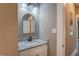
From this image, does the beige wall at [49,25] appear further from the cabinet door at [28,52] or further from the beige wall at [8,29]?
the beige wall at [8,29]

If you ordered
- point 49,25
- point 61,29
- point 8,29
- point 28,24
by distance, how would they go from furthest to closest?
point 28,24, point 49,25, point 61,29, point 8,29

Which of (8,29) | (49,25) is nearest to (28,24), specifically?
(49,25)

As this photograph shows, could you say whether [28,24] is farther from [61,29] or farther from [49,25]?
[61,29]

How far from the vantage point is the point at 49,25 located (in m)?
2.11

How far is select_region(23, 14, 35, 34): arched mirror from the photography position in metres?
2.19

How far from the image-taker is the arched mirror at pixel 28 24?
2.19 metres

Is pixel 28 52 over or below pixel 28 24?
below

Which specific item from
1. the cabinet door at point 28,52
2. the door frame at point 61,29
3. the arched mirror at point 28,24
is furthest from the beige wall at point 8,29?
the door frame at point 61,29

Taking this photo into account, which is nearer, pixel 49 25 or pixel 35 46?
pixel 35 46

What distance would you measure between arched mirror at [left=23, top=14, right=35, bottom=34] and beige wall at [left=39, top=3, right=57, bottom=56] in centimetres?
17

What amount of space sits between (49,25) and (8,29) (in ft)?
2.42

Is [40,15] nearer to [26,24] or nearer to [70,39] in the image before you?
[26,24]

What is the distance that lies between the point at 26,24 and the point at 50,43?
49 centimetres

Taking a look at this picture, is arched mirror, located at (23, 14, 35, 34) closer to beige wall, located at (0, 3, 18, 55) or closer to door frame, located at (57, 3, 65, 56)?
door frame, located at (57, 3, 65, 56)
